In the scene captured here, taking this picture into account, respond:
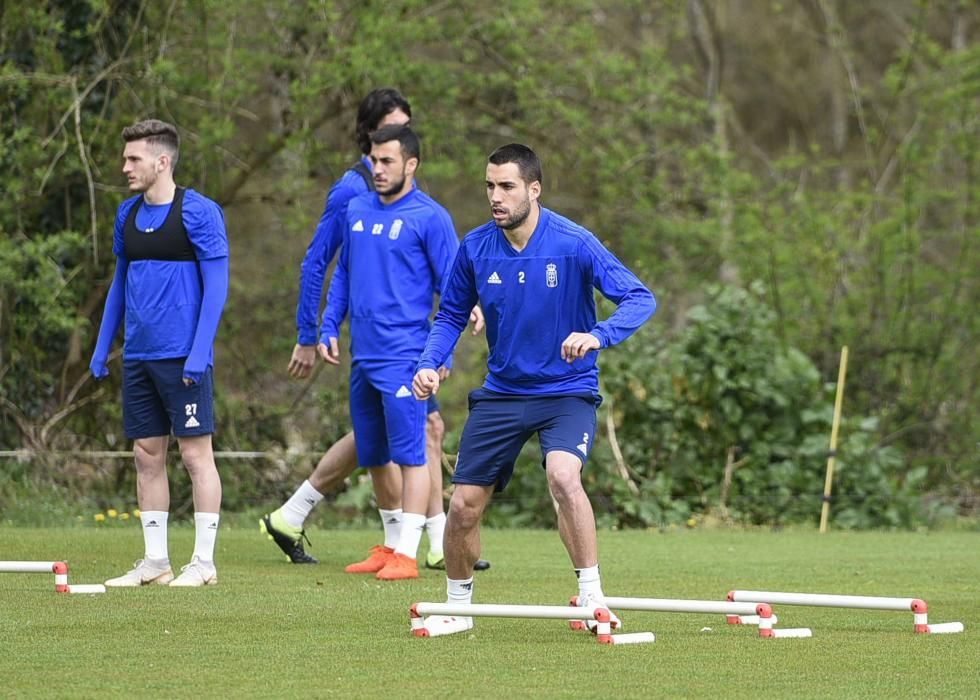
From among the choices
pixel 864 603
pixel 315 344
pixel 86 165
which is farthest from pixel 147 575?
pixel 86 165

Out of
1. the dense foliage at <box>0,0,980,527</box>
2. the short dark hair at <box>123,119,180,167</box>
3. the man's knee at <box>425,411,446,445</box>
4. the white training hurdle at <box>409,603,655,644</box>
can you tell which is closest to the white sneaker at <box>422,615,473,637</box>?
the white training hurdle at <box>409,603,655,644</box>

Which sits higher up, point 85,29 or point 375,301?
point 85,29

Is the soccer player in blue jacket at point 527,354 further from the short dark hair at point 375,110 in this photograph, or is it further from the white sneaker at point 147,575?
the short dark hair at point 375,110

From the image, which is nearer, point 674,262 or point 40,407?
point 40,407

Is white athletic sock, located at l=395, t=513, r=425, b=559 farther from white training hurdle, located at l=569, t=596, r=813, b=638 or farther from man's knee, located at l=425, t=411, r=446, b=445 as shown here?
white training hurdle, located at l=569, t=596, r=813, b=638

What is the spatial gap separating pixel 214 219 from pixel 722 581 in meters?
3.20

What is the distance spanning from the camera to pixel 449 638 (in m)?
6.05

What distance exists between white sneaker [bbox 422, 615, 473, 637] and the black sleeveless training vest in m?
2.40

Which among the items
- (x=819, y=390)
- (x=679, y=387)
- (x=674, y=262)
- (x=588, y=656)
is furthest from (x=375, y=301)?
(x=674, y=262)

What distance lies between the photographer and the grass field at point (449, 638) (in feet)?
16.5

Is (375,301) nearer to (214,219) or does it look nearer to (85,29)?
(214,219)

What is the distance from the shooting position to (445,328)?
6434 mm

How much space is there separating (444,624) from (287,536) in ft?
8.95

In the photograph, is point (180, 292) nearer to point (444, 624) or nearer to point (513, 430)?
point (513, 430)
